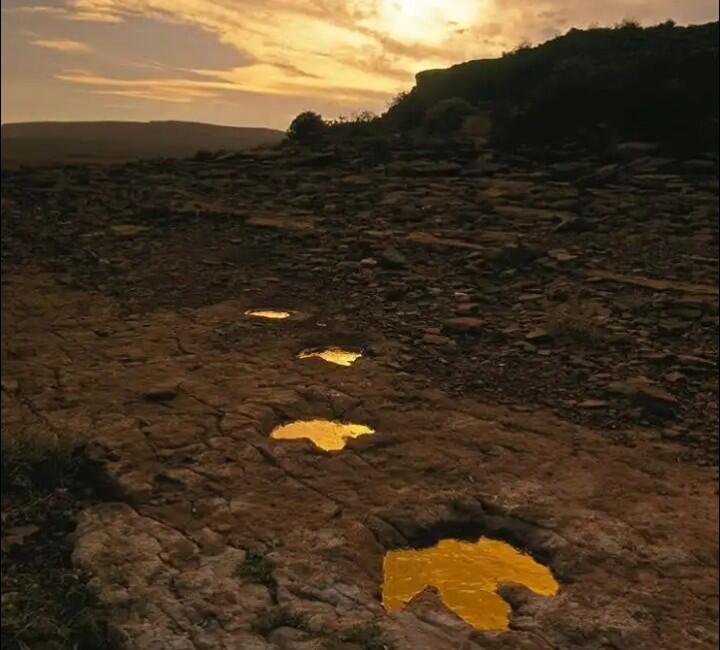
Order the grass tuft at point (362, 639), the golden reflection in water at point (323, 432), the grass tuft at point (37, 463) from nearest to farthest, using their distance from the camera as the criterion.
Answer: the grass tuft at point (362, 639) < the grass tuft at point (37, 463) < the golden reflection in water at point (323, 432)

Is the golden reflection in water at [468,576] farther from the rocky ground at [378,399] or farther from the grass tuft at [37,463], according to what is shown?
the grass tuft at [37,463]

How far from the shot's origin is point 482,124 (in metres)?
17.1

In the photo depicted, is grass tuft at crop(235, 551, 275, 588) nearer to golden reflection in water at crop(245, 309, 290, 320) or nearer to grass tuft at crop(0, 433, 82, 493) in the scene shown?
grass tuft at crop(0, 433, 82, 493)

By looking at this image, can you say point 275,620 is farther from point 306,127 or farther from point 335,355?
point 306,127

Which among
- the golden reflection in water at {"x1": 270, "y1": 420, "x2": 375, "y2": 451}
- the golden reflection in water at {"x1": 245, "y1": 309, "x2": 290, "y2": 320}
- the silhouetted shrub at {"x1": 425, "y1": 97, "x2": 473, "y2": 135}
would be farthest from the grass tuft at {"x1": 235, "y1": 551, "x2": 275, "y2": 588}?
the silhouetted shrub at {"x1": 425, "y1": 97, "x2": 473, "y2": 135}

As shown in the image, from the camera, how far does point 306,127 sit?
19.5 m

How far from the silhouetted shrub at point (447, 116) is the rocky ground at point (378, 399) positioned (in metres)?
7.17

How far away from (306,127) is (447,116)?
12.6ft

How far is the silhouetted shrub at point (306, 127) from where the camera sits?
1900 centimetres

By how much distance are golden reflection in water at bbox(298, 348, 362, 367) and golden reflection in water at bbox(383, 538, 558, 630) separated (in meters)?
2.35

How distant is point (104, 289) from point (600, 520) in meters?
5.48

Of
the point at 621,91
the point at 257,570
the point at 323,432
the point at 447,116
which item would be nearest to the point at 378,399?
the point at 323,432

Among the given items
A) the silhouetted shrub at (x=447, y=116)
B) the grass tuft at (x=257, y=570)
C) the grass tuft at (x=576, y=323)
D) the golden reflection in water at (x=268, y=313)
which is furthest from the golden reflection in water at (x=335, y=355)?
the silhouetted shrub at (x=447, y=116)

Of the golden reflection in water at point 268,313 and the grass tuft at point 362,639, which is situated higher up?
the golden reflection in water at point 268,313
